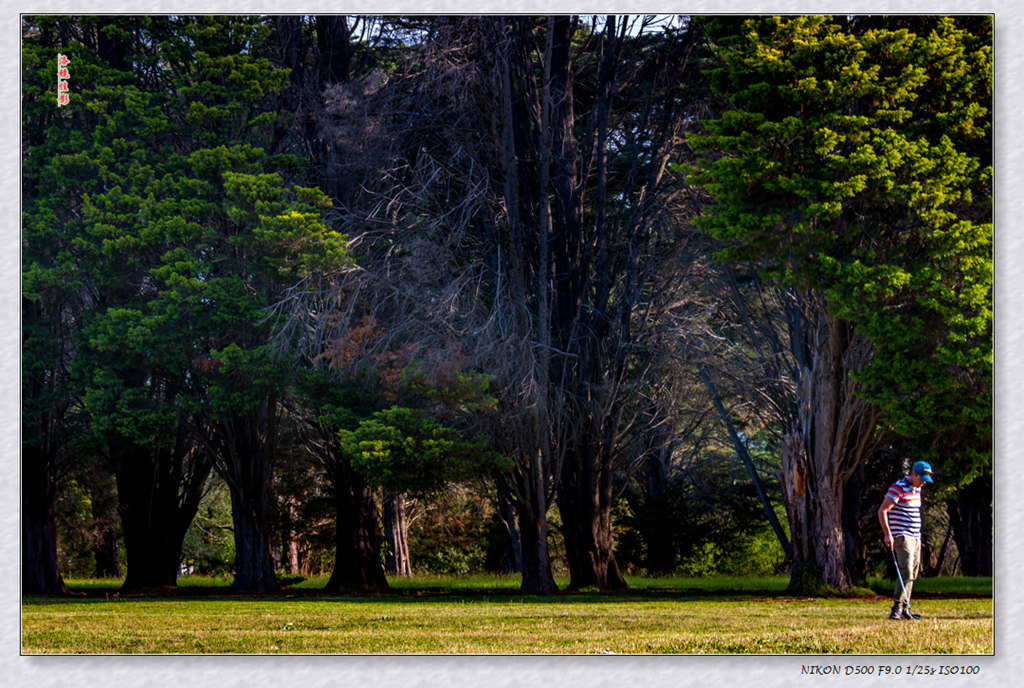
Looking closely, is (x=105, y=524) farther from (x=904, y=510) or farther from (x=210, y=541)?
(x=904, y=510)

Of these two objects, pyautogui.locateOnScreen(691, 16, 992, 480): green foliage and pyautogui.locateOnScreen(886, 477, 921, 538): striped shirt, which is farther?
pyautogui.locateOnScreen(691, 16, 992, 480): green foliage

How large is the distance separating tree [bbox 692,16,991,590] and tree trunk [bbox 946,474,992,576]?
36.1 ft

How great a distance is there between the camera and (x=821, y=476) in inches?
708

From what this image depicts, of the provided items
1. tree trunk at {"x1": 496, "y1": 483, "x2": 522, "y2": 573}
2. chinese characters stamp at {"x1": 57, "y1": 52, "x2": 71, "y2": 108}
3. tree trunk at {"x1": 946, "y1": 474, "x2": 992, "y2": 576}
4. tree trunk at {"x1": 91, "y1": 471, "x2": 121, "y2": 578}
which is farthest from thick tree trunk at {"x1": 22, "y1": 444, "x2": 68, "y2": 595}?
tree trunk at {"x1": 946, "y1": 474, "x2": 992, "y2": 576}

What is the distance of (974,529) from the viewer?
26.4 metres

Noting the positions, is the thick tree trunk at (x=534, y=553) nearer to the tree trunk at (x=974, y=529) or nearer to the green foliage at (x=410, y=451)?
the green foliage at (x=410, y=451)

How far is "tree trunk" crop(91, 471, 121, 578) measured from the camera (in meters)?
26.5

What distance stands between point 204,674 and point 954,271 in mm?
10561

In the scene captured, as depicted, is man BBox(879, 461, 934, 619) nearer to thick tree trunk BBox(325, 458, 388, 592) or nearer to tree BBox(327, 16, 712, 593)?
tree BBox(327, 16, 712, 593)

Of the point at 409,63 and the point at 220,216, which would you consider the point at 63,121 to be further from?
the point at 409,63

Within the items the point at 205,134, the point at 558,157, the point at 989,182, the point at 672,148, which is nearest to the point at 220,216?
the point at 205,134

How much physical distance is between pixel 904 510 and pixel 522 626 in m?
3.93

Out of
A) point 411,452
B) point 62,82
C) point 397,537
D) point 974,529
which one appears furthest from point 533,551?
point 397,537

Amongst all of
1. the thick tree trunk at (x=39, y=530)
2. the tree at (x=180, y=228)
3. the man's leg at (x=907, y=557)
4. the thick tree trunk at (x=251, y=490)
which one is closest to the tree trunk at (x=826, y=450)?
the man's leg at (x=907, y=557)
